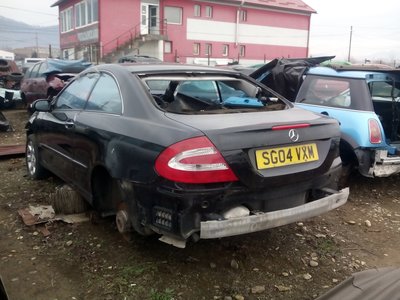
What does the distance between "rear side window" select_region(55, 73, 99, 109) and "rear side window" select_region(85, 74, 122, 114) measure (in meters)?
0.14

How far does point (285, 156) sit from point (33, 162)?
144 inches

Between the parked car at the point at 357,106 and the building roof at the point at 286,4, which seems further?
the building roof at the point at 286,4

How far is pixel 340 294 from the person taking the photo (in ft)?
7.06

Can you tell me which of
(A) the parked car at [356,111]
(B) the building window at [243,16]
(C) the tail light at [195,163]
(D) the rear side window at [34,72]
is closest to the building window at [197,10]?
(B) the building window at [243,16]

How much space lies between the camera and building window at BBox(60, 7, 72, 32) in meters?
39.7

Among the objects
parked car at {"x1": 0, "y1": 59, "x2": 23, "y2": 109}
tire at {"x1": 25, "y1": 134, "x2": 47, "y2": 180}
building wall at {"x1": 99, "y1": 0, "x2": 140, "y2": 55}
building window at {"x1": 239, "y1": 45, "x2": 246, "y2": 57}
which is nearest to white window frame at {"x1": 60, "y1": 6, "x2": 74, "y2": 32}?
building wall at {"x1": 99, "y1": 0, "x2": 140, "y2": 55}

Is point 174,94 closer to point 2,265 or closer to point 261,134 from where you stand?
point 261,134

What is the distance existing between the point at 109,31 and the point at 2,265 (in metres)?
31.7

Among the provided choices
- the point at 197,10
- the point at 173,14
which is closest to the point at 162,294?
the point at 173,14

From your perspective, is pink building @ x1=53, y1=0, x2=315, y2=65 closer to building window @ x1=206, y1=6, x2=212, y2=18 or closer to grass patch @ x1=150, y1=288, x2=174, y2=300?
building window @ x1=206, y1=6, x2=212, y2=18

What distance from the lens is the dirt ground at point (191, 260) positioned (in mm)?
3051

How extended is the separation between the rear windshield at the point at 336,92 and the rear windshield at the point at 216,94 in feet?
4.64

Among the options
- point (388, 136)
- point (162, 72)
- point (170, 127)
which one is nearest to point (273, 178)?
point (170, 127)

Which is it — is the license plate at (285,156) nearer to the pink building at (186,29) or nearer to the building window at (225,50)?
the pink building at (186,29)
